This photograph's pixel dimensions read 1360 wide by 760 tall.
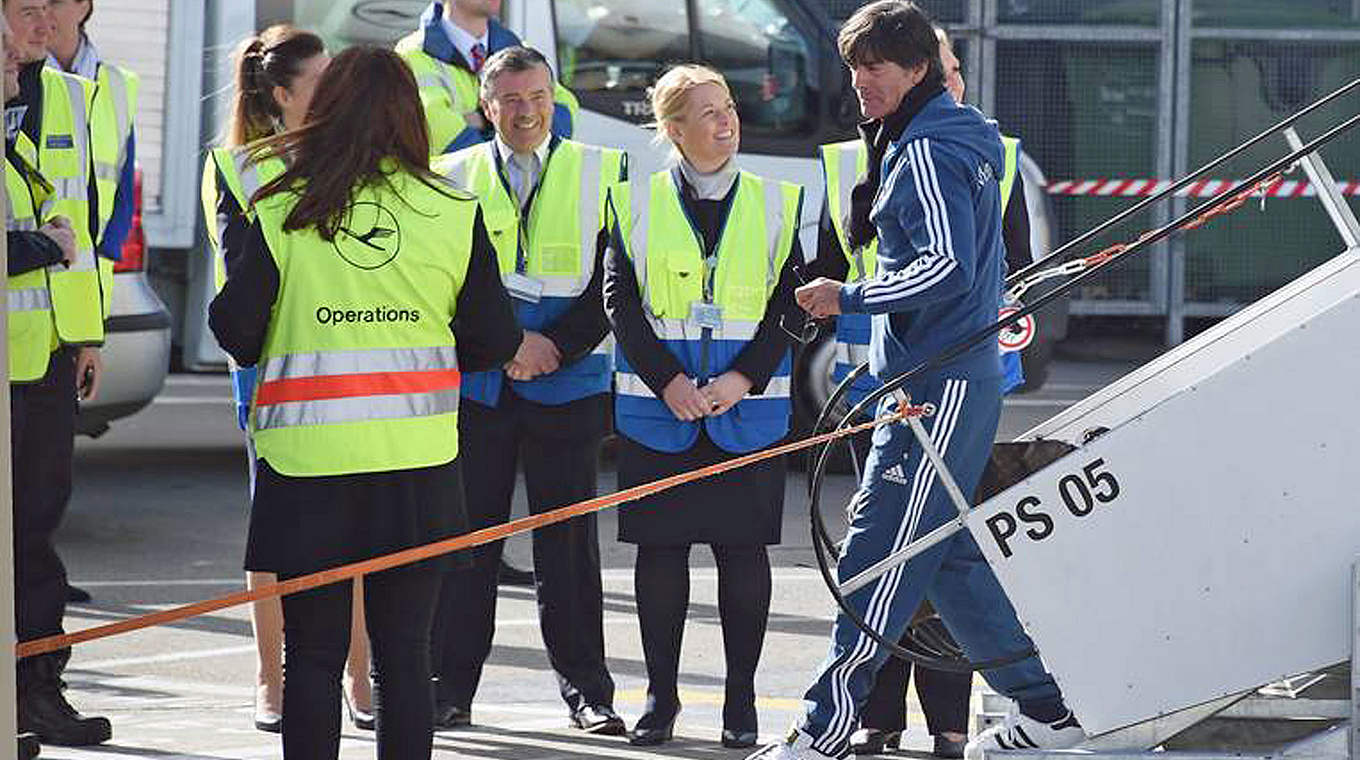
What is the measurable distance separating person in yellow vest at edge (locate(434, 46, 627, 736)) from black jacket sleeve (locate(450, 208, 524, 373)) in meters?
1.62

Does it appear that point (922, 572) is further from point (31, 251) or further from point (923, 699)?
point (31, 251)

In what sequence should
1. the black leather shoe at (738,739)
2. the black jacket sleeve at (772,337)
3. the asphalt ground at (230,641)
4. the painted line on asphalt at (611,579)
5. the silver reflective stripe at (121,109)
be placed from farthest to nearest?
the painted line on asphalt at (611,579) → the silver reflective stripe at (121,109) → the black jacket sleeve at (772,337) → the asphalt ground at (230,641) → the black leather shoe at (738,739)

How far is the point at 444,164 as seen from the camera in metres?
7.44

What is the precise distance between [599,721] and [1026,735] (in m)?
1.49

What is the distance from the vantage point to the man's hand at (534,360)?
283 inches

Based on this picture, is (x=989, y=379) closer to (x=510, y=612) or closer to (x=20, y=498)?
(x=20, y=498)

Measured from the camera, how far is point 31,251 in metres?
6.45

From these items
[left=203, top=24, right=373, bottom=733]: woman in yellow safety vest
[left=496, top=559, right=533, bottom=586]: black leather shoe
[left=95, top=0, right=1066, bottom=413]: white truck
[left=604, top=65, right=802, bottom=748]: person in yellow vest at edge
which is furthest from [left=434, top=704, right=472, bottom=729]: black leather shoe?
[left=95, top=0, right=1066, bottom=413]: white truck

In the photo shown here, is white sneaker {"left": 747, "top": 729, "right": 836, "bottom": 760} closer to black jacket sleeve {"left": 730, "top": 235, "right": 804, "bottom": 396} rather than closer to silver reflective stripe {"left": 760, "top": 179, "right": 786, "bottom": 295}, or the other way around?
black jacket sleeve {"left": 730, "top": 235, "right": 804, "bottom": 396}

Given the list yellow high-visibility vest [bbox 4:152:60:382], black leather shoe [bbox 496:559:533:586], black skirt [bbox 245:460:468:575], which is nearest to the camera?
black skirt [bbox 245:460:468:575]

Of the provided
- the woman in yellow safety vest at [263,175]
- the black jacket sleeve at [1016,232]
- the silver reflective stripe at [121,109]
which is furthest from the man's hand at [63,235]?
the black jacket sleeve at [1016,232]

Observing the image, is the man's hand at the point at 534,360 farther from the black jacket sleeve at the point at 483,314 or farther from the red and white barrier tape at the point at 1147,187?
the red and white barrier tape at the point at 1147,187

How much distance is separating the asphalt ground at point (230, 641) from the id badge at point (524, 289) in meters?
1.17

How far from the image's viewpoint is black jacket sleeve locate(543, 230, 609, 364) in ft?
23.8
